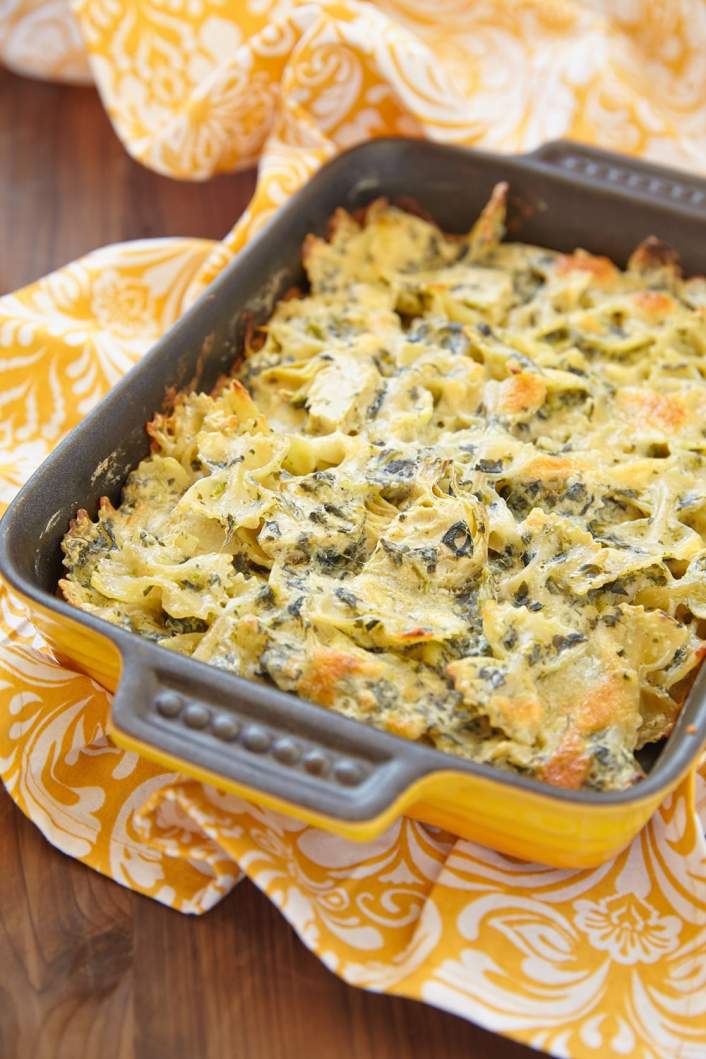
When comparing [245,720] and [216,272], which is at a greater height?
[216,272]

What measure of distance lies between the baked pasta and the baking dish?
58 mm

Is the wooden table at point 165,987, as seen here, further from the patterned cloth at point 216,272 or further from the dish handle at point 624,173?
the dish handle at point 624,173

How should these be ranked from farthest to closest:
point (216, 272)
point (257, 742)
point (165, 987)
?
1. point (216, 272)
2. point (165, 987)
3. point (257, 742)

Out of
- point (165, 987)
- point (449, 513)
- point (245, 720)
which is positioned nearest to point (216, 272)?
point (449, 513)

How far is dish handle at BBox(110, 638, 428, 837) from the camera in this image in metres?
1.44

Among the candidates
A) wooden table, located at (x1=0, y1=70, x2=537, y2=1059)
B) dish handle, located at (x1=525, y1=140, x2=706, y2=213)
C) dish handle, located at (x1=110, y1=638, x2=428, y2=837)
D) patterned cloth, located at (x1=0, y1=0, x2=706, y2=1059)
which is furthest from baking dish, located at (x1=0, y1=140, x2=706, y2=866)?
dish handle, located at (x1=525, y1=140, x2=706, y2=213)

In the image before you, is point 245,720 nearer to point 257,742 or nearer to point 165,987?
point 257,742

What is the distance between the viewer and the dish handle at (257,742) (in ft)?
4.73

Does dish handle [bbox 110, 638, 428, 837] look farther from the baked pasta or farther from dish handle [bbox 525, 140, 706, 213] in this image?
dish handle [bbox 525, 140, 706, 213]

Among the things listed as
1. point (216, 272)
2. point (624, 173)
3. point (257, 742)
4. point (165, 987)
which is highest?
point (624, 173)

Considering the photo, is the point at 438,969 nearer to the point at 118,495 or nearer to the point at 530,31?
the point at 118,495

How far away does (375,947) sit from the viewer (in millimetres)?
1601

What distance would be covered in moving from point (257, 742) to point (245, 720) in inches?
1.6

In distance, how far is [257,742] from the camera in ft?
4.86
